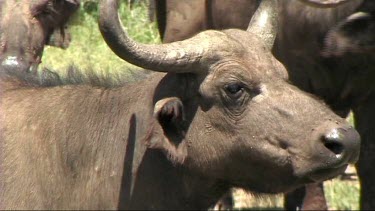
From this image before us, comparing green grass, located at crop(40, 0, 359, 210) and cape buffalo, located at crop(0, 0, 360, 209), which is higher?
cape buffalo, located at crop(0, 0, 360, 209)

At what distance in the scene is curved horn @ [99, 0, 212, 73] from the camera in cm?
639

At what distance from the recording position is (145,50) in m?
6.58

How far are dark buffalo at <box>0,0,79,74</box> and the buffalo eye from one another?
2.41 m

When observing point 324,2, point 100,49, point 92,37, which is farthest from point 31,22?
point 92,37

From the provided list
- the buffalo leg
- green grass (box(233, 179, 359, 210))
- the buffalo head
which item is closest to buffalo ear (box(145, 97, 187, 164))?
the buffalo head

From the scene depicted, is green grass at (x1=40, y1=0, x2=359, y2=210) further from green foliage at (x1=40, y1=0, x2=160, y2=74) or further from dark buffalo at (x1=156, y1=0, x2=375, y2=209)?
dark buffalo at (x1=156, y1=0, x2=375, y2=209)

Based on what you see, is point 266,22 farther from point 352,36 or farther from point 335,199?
point 335,199

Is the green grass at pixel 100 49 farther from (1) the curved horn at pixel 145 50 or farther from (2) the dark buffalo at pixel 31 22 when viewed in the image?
(1) the curved horn at pixel 145 50

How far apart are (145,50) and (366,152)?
3.14 metres

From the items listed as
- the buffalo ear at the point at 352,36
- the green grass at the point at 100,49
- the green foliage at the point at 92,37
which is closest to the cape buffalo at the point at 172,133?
the buffalo ear at the point at 352,36

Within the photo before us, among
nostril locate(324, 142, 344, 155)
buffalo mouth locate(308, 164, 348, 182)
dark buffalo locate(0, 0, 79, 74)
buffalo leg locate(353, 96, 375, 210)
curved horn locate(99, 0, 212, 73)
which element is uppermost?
curved horn locate(99, 0, 212, 73)

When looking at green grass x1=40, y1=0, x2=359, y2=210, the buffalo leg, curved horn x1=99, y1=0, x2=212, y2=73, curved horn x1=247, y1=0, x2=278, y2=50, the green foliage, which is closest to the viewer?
curved horn x1=99, y1=0, x2=212, y2=73

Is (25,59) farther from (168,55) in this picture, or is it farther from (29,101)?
(168,55)

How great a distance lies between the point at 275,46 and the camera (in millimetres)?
8539
